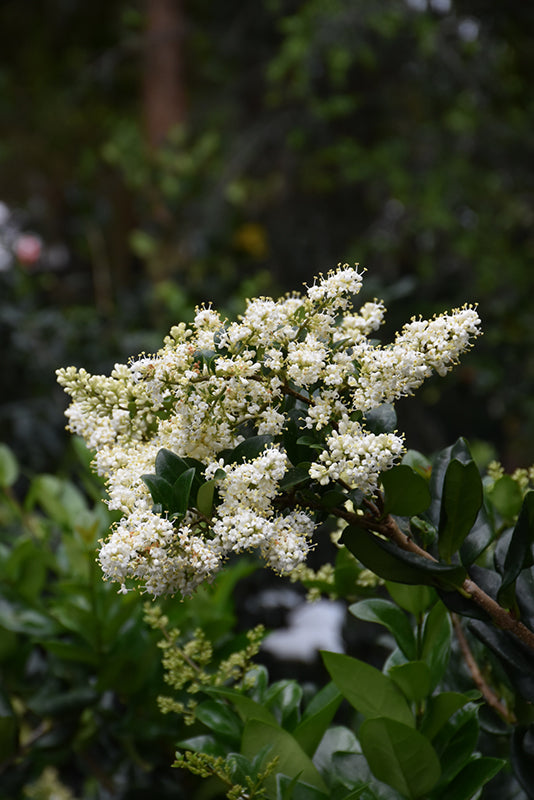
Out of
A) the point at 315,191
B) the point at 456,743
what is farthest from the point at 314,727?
the point at 315,191

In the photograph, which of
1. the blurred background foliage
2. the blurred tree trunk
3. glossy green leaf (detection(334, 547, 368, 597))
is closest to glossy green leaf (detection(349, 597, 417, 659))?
glossy green leaf (detection(334, 547, 368, 597))

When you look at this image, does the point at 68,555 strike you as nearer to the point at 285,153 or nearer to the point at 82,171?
the point at 285,153

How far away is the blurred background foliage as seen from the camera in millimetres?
2900

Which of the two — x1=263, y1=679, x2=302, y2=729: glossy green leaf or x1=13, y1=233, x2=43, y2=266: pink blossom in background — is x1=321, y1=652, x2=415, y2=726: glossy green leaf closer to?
x1=263, y1=679, x2=302, y2=729: glossy green leaf

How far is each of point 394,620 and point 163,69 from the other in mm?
3856

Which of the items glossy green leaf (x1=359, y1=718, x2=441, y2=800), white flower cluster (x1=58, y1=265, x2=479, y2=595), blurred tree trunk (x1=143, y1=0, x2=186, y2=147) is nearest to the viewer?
white flower cluster (x1=58, y1=265, x2=479, y2=595)

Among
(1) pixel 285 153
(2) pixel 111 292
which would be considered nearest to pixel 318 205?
(1) pixel 285 153

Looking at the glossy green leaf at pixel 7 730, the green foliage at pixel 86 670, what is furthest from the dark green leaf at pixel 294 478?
the glossy green leaf at pixel 7 730

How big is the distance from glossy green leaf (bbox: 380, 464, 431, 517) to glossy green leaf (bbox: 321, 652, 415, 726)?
189 millimetres

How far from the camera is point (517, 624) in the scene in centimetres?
75

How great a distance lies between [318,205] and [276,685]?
3043mm

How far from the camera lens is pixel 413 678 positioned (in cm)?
82

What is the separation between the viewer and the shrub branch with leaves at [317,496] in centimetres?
67

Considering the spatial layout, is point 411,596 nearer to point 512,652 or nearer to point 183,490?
point 512,652
